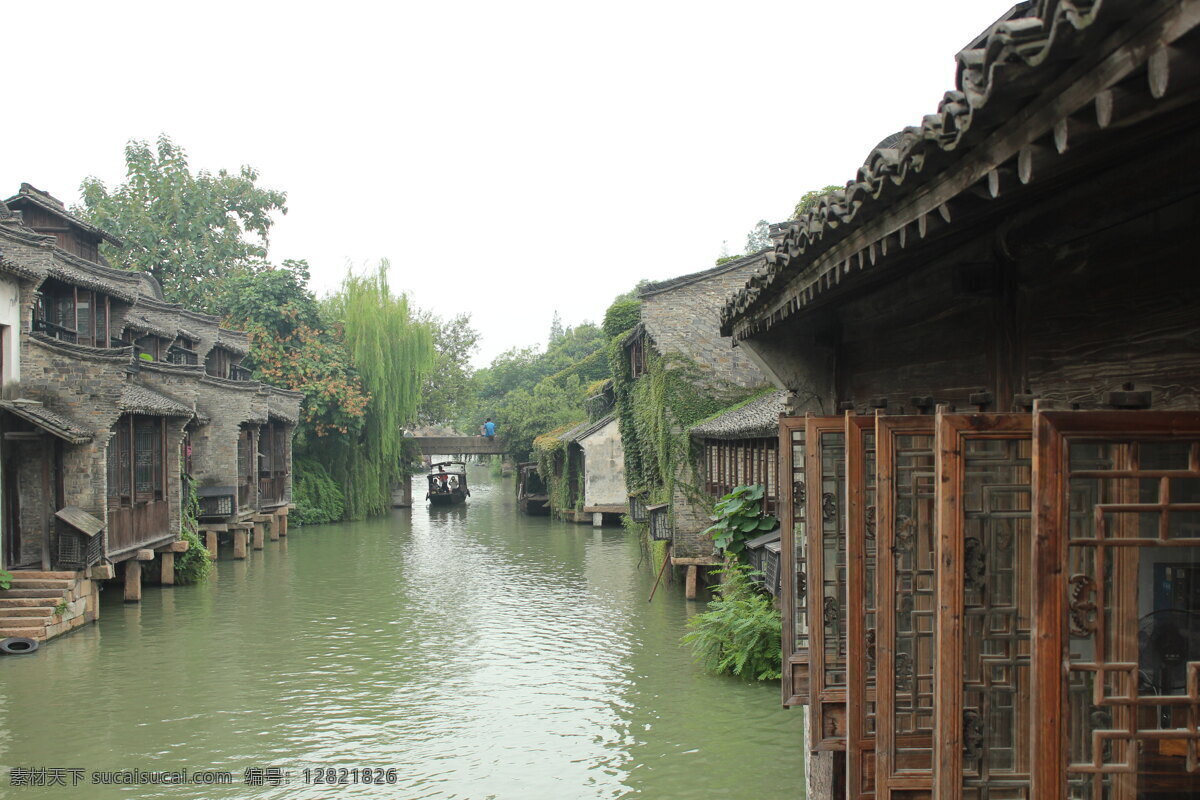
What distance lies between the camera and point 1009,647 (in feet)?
11.6

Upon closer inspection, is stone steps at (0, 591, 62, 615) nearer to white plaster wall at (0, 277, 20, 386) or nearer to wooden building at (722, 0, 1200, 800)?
white plaster wall at (0, 277, 20, 386)

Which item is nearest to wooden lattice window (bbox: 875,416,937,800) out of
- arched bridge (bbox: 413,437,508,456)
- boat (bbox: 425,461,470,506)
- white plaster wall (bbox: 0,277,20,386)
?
white plaster wall (bbox: 0,277,20,386)

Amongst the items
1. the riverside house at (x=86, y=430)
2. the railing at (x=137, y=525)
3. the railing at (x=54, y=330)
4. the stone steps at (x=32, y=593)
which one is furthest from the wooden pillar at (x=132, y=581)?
the railing at (x=54, y=330)

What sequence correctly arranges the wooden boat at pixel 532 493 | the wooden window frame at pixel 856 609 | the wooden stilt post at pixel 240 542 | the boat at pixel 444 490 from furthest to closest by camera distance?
the boat at pixel 444 490 → the wooden boat at pixel 532 493 → the wooden stilt post at pixel 240 542 → the wooden window frame at pixel 856 609

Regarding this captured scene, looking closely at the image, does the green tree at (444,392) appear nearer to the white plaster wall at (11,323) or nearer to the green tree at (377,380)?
the green tree at (377,380)

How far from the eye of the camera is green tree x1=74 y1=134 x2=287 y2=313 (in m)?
41.7

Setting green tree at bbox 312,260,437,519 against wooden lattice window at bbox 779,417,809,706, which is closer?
wooden lattice window at bbox 779,417,809,706

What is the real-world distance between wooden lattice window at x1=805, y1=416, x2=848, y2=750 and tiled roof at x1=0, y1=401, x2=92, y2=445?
12841mm

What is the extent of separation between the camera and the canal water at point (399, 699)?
9508 millimetres

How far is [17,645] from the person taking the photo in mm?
13672

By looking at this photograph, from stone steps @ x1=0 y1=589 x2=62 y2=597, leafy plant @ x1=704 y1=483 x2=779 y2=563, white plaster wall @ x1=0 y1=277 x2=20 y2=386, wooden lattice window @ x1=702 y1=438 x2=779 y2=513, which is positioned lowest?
stone steps @ x1=0 y1=589 x2=62 y2=597

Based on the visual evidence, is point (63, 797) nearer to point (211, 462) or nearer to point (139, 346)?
point (211, 462)

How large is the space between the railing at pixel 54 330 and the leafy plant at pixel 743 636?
489 inches

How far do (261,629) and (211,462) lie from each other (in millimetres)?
8421
